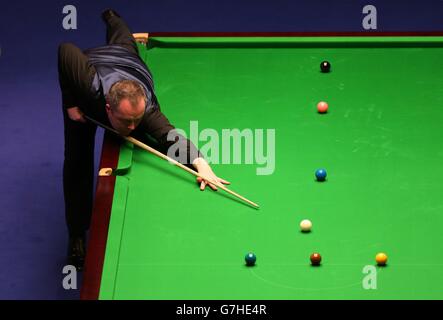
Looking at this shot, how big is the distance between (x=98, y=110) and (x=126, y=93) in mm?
311

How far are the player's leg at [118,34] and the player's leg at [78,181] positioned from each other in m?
0.56

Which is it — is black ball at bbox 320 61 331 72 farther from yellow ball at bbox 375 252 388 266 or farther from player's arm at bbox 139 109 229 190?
yellow ball at bbox 375 252 388 266

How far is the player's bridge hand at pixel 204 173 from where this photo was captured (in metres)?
4.93

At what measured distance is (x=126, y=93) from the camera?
492 cm

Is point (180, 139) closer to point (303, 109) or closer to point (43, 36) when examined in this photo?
point (303, 109)

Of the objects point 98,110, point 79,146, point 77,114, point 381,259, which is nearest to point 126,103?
point 98,110

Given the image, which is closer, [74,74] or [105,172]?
[105,172]

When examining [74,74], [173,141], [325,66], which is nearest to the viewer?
[173,141]

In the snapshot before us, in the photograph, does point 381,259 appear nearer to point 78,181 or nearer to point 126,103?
point 126,103

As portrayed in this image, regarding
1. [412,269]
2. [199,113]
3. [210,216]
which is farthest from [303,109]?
[412,269]

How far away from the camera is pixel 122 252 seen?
14.7 feet

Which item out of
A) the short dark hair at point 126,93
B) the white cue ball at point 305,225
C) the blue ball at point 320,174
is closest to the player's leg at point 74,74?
the short dark hair at point 126,93

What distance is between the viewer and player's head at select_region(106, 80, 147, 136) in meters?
4.91

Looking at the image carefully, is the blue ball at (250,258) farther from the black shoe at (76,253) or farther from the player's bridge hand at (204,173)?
the black shoe at (76,253)
